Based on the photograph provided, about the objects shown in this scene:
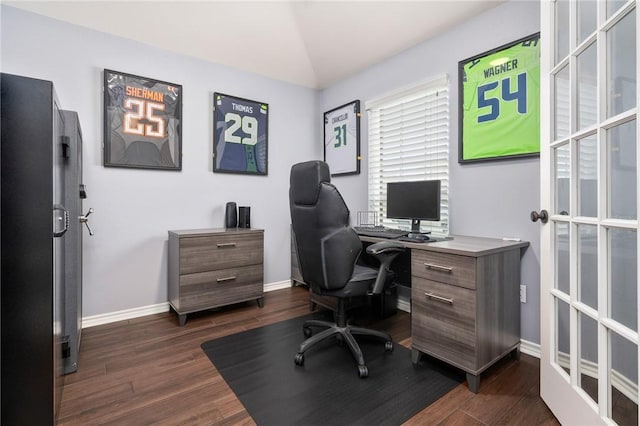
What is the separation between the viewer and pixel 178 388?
1664 mm

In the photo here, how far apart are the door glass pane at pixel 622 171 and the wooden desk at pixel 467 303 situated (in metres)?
0.63

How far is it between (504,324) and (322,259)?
1191 millimetres

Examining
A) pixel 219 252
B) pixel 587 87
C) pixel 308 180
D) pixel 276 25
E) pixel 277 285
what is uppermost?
pixel 276 25

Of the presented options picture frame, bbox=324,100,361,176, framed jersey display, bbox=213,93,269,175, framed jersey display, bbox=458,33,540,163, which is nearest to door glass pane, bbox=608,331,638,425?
framed jersey display, bbox=458,33,540,163

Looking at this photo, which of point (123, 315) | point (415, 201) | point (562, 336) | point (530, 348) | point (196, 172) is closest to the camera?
point (562, 336)

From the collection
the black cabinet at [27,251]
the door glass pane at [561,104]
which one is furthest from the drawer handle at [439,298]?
the black cabinet at [27,251]

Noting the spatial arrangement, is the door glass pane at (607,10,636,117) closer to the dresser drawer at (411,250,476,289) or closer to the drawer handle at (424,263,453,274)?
the dresser drawer at (411,250,476,289)

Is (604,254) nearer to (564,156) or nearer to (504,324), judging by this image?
(564,156)

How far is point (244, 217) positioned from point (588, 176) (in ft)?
8.79

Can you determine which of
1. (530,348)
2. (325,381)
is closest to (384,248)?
(325,381)

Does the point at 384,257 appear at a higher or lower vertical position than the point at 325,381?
higher

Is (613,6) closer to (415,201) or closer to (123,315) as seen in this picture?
(415,201)

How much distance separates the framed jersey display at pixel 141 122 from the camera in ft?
8.43

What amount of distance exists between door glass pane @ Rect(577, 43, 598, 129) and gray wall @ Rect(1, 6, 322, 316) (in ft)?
9.20
